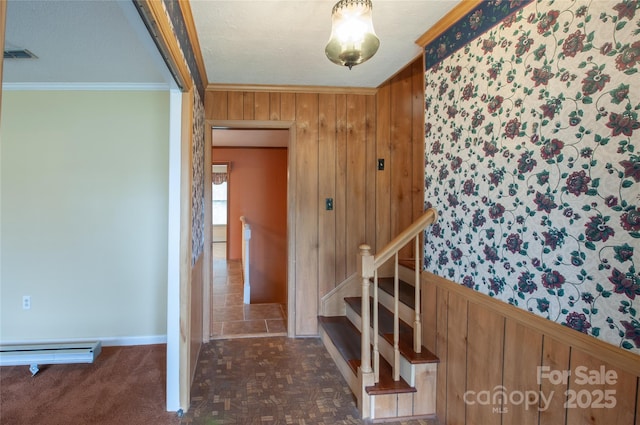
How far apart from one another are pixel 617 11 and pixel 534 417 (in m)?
1.51

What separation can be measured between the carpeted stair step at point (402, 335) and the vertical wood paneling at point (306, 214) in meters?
0.41

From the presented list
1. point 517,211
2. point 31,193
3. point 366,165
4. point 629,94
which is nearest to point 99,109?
point 31,193

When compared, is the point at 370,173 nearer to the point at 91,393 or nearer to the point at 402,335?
the point at 402,335

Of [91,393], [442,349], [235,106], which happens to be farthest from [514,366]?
[235,106]

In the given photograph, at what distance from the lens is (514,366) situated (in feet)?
4.95

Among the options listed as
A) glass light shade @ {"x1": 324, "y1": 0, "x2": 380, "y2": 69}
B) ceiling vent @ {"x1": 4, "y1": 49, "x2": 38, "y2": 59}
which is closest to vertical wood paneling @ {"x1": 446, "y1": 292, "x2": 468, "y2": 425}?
glass light shade @ {"x1": 324, "y1": 0, "x2": 380, "y2": 69}

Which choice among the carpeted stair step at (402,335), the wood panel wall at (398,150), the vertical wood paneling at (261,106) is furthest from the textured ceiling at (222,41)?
the carpeted stair step at (402,335)

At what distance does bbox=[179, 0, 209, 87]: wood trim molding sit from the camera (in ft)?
5.84

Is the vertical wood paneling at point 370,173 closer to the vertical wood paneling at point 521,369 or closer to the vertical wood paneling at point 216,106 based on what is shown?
the vertical wood paneling at point 216,106

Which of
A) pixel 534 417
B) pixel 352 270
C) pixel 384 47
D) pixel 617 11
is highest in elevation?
pixel 384 47

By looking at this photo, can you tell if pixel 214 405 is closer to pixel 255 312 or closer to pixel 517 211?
pixel 255 312

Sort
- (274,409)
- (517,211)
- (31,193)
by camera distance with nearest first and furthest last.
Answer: (517,211) < (274,409) < (31,193)

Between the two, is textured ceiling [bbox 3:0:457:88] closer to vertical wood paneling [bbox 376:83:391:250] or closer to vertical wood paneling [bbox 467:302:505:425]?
vertical wood paneling [bbox 376:83:391:250]

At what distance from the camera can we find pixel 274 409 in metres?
2.13
